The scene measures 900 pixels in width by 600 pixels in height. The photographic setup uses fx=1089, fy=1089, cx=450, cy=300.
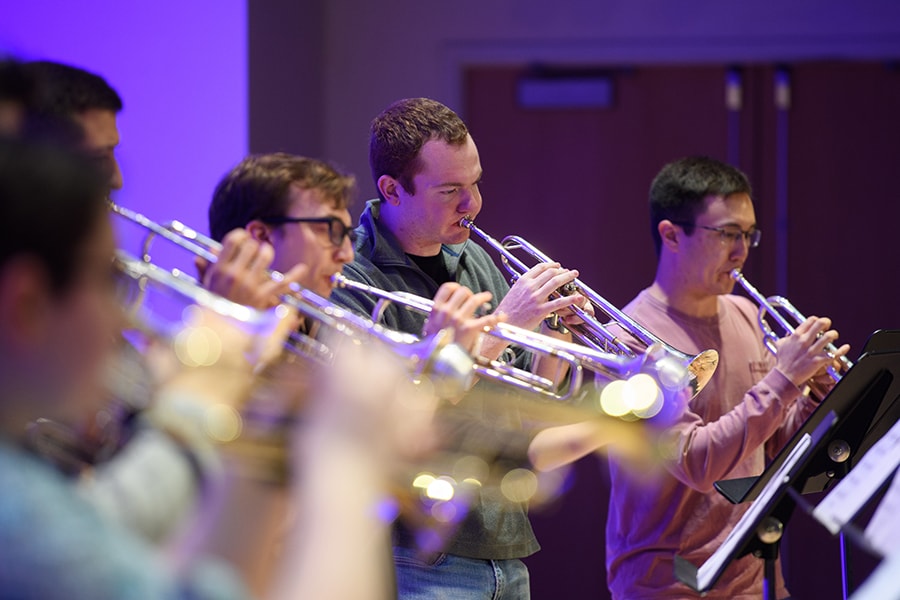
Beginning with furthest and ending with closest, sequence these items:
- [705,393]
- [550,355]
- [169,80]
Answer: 1. [169,80]
2. [705,393]
3. [550,355]

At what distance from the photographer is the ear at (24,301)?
103 centimetres

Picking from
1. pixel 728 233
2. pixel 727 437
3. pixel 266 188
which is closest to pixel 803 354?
pixel 727 437

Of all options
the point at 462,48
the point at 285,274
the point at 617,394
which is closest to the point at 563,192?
the point at 462,48

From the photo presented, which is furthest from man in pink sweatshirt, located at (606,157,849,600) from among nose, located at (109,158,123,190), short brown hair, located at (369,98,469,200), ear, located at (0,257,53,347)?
ear, located at (0,257,53,347)

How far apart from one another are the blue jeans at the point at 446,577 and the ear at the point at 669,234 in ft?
3.89

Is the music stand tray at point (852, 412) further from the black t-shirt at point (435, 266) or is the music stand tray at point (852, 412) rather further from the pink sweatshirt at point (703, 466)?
the black t-shirt at point (435, 266)

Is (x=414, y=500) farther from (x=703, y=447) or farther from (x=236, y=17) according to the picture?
(x=236, y=17)

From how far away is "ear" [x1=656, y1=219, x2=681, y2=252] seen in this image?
10.7 ft

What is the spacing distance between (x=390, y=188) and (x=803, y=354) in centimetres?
116

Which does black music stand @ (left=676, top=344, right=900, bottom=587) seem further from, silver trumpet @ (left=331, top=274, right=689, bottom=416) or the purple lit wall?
the purple lit wall

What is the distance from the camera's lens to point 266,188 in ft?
7.00

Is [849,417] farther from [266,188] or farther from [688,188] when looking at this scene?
[266,188]

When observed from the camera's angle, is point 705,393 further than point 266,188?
Yes

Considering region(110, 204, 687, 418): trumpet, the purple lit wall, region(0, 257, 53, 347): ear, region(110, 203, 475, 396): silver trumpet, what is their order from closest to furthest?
region(0, 257, 53, 347): ear
region(110, 203, 475, 396): silver trumpet
region(110, 204, 687, 418): trumpet
the purple lit wall
